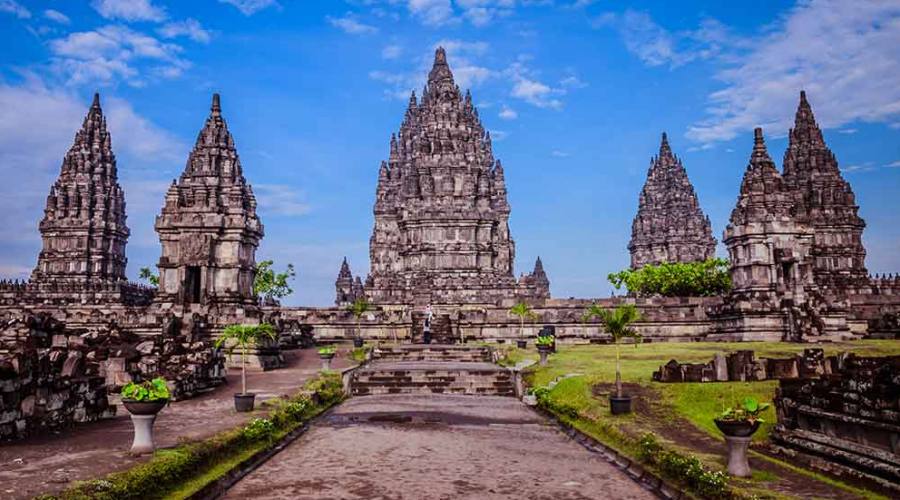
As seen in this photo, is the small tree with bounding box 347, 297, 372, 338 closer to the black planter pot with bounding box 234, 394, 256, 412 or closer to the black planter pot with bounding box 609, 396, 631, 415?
the black planter pot with bounding box 234, 394, 256, 412

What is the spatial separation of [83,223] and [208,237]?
35526mm

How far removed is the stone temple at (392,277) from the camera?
21000 mm

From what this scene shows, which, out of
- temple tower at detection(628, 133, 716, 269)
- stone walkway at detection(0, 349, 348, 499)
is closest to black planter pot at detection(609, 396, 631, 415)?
stone walkway at detection(0, 349, 348, 499)

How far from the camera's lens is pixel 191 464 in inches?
385

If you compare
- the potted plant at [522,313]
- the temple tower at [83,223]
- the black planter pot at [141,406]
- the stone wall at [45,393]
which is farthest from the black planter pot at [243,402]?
the temple tower at [83,223]

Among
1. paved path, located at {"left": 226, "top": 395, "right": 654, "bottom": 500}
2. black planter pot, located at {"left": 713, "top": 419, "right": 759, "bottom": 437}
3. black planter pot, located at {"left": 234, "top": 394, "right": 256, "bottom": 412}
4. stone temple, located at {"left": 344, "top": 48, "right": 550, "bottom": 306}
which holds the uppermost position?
stone temple, located at {"left": 344, "top": 48, "right": 550, "bottom": 306}

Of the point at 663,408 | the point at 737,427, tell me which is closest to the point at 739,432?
the point at 737,427

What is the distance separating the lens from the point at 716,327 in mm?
39031

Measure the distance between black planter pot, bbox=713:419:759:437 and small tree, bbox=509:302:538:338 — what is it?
26.9m

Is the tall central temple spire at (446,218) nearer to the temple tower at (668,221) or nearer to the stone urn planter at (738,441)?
the temple tower at (668,221)

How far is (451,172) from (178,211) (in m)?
23.4

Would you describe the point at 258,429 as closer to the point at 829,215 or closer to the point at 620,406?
the point at 620,406

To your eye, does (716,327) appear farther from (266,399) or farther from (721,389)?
(266,399)

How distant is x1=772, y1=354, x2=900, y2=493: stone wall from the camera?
9164mm
